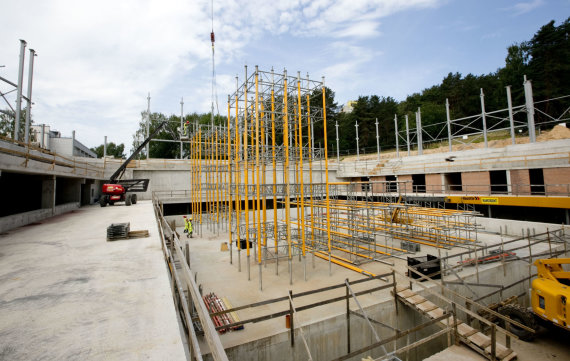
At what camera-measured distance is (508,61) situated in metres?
48.7

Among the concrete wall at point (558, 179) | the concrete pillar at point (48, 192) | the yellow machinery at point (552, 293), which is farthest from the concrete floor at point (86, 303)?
the concrete wall at point (558, 179)

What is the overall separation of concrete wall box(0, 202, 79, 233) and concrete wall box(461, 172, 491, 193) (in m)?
30.5

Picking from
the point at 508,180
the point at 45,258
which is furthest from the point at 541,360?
the point at 508,180

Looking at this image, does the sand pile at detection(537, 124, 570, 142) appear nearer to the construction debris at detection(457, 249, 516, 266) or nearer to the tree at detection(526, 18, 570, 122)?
the tree at detection(526, 18, 570, 122)

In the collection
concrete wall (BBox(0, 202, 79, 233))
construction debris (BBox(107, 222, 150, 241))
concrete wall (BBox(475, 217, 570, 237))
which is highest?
concrete wall (BBox(0, 202, 79, 233))

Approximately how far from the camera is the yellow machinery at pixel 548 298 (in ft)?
24.3

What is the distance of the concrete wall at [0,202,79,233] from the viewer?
1084cm

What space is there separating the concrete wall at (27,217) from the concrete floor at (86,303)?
399 cm

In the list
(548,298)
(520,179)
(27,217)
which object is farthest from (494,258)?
(27,217)

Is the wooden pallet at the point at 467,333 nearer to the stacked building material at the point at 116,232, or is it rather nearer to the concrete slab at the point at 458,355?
the concrete slab at the point at 458,355

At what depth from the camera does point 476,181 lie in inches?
966

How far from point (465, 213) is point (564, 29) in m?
42.6

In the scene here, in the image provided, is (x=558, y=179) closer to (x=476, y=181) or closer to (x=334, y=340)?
(x=476, y=181)

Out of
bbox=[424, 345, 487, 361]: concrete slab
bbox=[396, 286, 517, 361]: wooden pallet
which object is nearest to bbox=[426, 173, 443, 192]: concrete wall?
bbox=[396, 286, 517, 361]: wooden pallet
